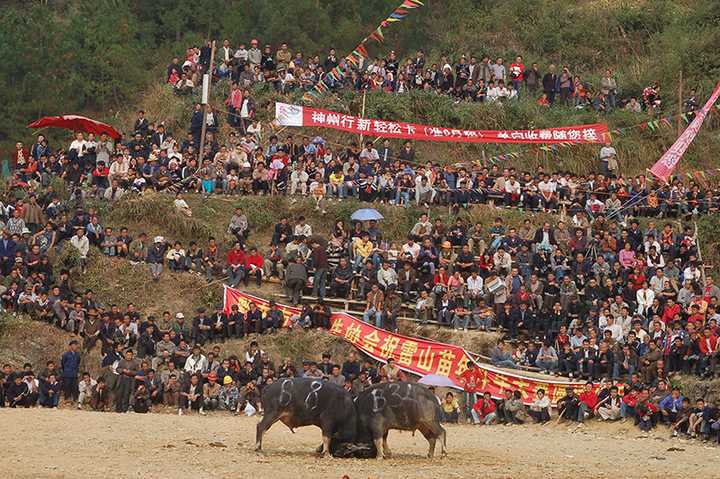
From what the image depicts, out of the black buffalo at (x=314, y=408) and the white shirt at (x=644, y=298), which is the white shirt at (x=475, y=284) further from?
the black buffalo at (x=314, y=408)

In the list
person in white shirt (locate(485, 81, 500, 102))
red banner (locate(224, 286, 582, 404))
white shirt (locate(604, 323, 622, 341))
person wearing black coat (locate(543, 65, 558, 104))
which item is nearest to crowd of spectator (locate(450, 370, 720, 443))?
red banner (locate(224, 286, 582, 404))

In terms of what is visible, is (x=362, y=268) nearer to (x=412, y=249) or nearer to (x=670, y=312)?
(x=412, y=249)

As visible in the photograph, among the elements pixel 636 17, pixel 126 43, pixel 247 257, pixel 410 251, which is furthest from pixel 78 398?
pixel 636 17

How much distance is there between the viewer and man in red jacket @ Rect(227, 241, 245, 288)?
35.2 meters

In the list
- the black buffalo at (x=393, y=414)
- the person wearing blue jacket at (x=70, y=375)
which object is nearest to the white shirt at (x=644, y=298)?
the black buffalo at (x=393, y=414)

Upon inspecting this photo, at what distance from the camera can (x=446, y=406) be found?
30047 millimetres

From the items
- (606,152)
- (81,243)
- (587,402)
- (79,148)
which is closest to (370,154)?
(606,152)

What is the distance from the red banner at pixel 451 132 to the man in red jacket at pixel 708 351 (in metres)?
13.1

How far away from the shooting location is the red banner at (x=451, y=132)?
41031mm

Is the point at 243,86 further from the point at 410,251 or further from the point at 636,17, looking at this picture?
the point at 636,17

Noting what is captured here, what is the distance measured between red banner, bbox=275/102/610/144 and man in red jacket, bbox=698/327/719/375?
13.1 meters

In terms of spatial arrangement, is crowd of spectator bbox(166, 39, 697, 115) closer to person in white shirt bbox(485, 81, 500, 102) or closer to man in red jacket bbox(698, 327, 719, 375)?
person in white shirt bbox(485, 81, 500, 102)

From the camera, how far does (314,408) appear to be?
23688 millimetres

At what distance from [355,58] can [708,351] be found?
16.5 metres
